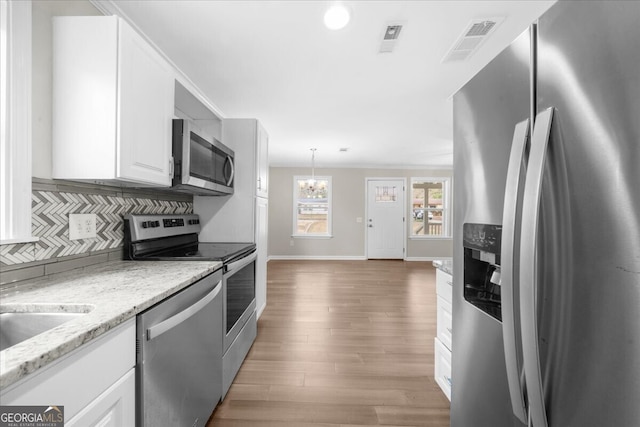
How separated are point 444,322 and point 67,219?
85.9 inches

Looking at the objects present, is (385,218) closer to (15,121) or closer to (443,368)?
(443,368)

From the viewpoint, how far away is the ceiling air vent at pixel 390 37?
1.92m

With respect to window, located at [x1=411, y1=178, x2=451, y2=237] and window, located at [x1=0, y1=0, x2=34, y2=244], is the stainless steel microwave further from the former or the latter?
window, located at [x1=411, y1=178, x2=451, y2=237]

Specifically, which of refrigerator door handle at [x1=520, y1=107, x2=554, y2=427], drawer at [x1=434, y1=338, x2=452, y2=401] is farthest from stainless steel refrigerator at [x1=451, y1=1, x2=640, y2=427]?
drawer at [x1=434, y1=338, x2=452, y2=401]

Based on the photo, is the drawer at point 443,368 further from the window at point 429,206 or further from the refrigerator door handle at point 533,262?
the window at point 429,206

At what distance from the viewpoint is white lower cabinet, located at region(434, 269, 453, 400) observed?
175 cm

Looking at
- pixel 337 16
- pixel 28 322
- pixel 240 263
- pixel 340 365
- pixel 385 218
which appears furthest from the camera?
pixel 385 218

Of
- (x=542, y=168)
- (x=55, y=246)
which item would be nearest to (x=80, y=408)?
(x=55, y=246)

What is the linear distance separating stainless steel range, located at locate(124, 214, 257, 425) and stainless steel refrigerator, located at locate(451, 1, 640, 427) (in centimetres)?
126

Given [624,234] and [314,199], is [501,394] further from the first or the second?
[314,199]

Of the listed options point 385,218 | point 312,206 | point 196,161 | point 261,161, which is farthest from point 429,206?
point 196,161

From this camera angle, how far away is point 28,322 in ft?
→ 2.91

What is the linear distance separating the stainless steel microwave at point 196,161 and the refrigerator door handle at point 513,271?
1.60 metres

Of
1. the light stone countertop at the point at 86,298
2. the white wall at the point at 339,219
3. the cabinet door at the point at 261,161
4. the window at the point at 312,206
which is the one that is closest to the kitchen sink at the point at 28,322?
the light stone countertop at the point at 86,298
